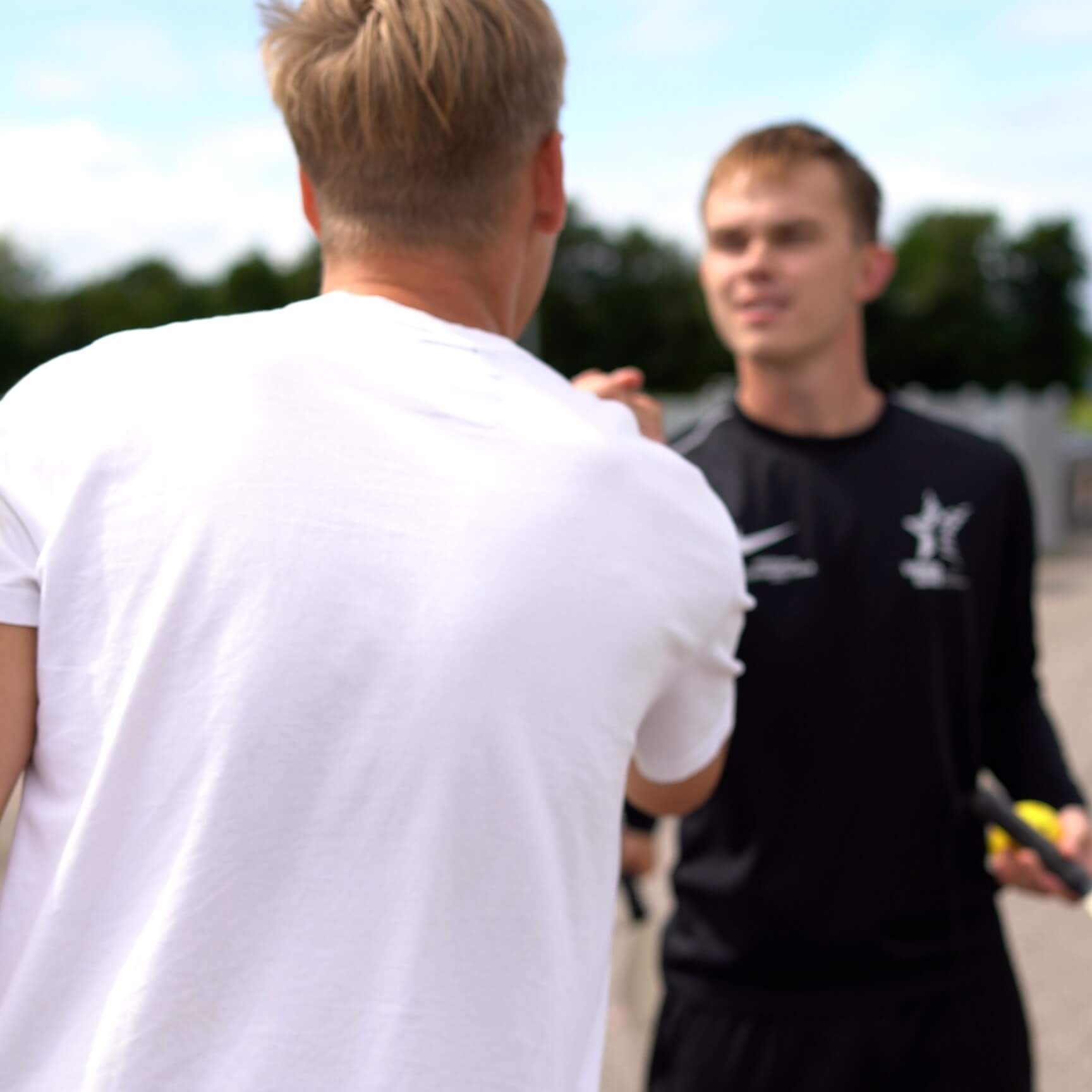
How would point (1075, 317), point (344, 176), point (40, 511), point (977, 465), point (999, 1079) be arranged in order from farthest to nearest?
point (1075, 317) → point (977, 465) → point (999, 1079) → point (344, 176) → point (40, 511)

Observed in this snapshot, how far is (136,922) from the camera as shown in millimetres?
1124

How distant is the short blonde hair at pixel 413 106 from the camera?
122 cm

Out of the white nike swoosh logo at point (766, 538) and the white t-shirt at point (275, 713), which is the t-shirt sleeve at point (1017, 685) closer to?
the white nike swoosh logo at point (766, 538)

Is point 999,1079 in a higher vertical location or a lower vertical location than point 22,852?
A: lower

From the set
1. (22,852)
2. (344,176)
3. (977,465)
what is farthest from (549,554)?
(977,465)

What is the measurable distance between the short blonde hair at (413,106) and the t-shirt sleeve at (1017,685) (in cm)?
173

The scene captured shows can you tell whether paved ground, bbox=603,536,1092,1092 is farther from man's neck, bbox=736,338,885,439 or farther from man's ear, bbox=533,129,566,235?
man's ear, bbox=533,129,566,235

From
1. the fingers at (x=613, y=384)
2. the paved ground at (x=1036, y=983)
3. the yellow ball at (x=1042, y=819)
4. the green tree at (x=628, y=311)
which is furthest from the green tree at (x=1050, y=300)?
the fingers at (x=613, y=384)

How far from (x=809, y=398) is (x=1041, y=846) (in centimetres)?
97

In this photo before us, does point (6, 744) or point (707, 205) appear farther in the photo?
point (707, 205)

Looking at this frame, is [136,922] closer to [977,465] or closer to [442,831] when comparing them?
[442,831]

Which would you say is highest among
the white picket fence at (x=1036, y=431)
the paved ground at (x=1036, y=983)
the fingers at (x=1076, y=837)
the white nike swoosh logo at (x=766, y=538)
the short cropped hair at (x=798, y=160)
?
the short cropped hair at (x=798, y=160)

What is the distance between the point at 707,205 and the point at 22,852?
6.88 feet

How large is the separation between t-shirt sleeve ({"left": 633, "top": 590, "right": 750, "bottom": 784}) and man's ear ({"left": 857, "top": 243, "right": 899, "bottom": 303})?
5.24 ft
